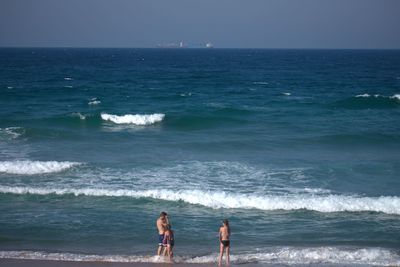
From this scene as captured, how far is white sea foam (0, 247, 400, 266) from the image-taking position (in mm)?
13820

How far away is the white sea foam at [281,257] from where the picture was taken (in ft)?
45.3

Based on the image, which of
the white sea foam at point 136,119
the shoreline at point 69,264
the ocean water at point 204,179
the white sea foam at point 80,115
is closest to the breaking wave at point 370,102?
the ocean water at point 204,179

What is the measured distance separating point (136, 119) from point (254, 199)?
18.4m

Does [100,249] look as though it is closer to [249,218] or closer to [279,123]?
[249,218]

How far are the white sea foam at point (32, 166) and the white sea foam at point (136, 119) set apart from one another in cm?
1214

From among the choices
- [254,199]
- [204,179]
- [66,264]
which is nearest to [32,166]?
[204,179]

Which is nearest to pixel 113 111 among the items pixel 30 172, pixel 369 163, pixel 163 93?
pixel 163 93

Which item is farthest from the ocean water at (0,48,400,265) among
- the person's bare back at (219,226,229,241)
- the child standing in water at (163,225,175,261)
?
the person's bare back at (219,226,229,241)

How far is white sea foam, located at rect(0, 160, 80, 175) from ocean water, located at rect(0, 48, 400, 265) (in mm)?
46

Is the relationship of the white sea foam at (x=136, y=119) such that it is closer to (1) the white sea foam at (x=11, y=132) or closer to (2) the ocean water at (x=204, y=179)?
(2) the ocean water at (x=204, y=179)

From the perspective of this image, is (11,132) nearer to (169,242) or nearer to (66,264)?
(66,264)

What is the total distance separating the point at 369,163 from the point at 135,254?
1446 cm

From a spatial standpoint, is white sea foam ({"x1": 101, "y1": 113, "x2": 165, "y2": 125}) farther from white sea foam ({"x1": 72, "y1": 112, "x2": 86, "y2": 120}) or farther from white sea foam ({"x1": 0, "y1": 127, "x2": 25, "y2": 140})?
white sea foam ({"x1": 0, "y1": 127, "x2": 25, "y2": 140})

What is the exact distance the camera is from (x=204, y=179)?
2181cm
